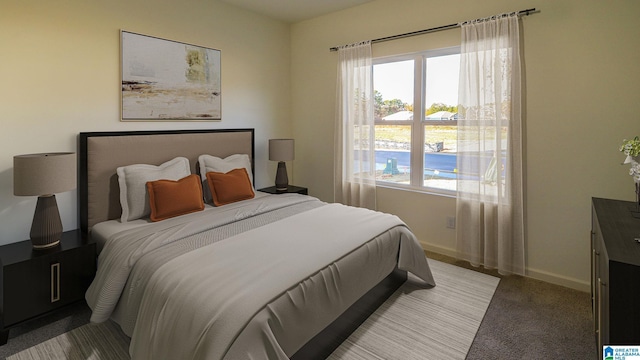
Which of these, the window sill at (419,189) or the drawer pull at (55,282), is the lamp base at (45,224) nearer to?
the drawer pull at (55,282)

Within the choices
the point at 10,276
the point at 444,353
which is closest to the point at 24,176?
the point at 10,276

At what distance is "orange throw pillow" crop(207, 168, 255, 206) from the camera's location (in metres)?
3.30

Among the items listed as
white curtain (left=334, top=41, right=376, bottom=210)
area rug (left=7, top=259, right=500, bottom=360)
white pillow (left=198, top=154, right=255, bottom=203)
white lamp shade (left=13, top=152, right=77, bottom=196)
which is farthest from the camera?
white curtain (left=334, top=41, right=376, bottom=210)

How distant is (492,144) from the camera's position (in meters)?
3.10

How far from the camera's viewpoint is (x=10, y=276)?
6.84 feet

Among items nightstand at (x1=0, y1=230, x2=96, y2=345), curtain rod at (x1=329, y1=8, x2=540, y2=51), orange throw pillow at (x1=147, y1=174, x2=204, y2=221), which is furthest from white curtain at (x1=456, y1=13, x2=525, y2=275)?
nightstand at (x1=0, y1=230, x2=96, y2=345)

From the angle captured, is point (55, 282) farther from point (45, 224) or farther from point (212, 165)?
point (212, 165)

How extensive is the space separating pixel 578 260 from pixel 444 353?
1690mm

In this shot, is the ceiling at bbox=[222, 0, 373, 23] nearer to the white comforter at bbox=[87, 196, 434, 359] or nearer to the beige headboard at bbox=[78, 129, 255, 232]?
the beige headboard at bbox=[78, 129, 255, 232]

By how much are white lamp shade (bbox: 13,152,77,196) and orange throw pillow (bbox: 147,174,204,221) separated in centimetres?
63

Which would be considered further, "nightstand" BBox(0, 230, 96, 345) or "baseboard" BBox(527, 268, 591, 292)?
"baseboard" BBox(527, 268, 591, 292)

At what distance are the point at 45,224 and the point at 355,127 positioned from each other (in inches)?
120

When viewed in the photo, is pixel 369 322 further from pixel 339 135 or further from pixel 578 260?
pixel 339 135

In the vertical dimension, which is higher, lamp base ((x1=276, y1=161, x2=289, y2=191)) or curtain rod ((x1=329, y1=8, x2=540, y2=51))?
curtain rod ((x1=329, y1=8, x2=540, y2=51))
